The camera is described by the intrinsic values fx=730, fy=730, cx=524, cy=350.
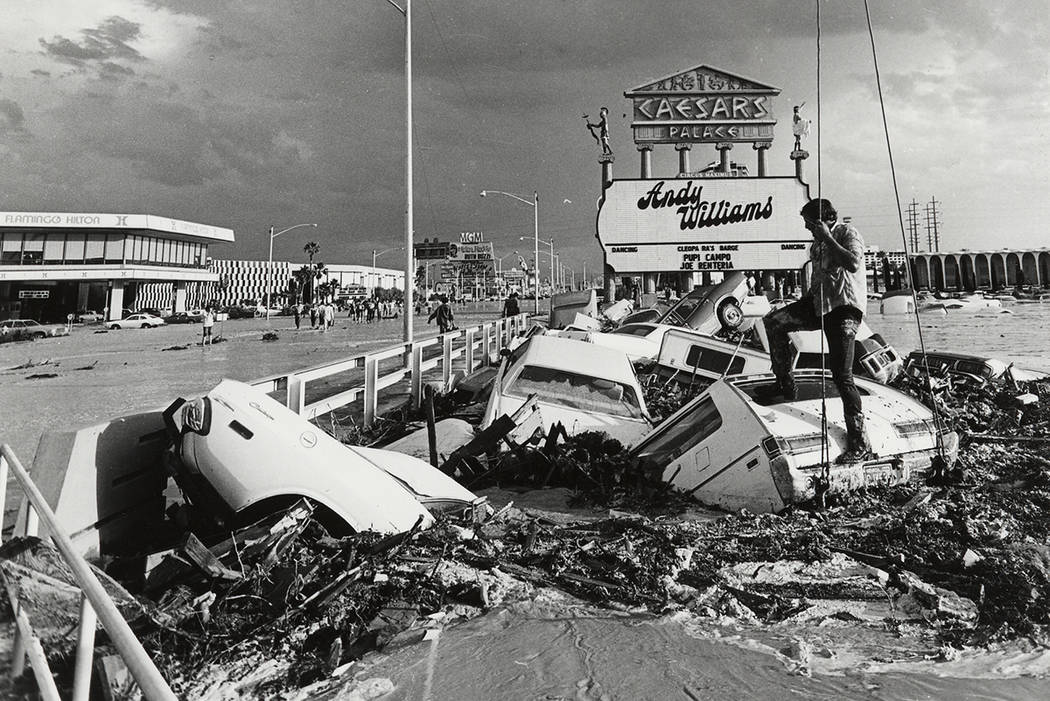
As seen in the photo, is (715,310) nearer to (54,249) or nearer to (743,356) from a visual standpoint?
(743,356)

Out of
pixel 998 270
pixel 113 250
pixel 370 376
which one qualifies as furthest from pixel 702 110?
pixel 998 270

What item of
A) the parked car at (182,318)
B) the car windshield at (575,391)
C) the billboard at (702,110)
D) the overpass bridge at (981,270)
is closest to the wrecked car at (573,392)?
the car windshield at (575,391)

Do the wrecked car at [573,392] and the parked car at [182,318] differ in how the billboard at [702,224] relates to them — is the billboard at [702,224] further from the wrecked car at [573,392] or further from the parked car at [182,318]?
the parked car at [182,318]

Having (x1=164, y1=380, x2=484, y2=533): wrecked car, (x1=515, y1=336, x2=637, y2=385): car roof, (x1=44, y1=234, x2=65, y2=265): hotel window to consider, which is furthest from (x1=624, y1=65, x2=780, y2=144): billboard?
(x1=44, y1=234, x2=65, y2=265): hotel window

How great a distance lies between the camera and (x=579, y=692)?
3.12m

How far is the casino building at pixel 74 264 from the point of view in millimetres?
68375

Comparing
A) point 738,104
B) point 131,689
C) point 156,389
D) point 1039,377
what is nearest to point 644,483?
point 131,689

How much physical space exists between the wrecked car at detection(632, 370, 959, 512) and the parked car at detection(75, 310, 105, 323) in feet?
212

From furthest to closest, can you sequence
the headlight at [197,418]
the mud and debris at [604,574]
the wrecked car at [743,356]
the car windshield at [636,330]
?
the car windshield at [636,330] → the wrecked car at [743,356] → the headlight at [197,418] → the mud and debris at [604,574]

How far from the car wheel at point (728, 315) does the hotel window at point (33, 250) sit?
7532 centimetres

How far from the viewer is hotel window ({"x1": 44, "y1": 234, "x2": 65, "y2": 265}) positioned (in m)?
70.4

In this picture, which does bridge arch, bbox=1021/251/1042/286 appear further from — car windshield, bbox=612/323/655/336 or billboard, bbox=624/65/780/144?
car windshield, bbox=612/323/655/336

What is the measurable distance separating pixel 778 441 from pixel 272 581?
11.5ft

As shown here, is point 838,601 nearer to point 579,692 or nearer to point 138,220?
point 579,692
